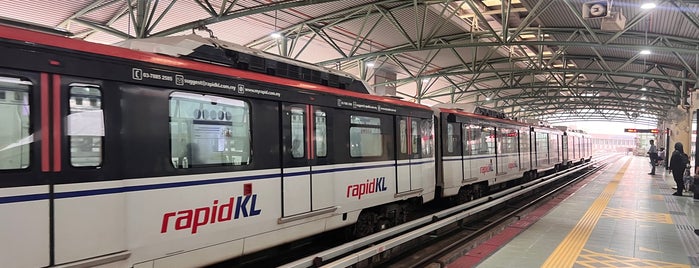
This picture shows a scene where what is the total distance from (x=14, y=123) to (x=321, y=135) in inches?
127

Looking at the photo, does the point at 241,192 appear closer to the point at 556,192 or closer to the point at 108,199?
the point at 108,199

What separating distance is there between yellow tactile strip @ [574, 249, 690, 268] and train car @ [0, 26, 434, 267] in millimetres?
3131

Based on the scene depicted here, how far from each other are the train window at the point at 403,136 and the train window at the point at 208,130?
10.9 feet

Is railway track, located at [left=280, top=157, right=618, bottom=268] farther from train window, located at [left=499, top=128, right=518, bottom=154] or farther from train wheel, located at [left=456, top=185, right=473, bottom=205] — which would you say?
train window, located at [left=499, top=128, right=518, bottom=154]

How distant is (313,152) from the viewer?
17.5 ft

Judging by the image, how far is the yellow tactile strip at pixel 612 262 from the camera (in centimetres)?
563

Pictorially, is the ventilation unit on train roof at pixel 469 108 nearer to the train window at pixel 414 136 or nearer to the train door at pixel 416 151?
the train door at pixel 416 151

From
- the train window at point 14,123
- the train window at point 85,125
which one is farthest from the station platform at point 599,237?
the train window at point 14,123

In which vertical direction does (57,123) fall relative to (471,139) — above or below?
above

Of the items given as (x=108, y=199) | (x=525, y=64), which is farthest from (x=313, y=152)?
(x=525, y=64)

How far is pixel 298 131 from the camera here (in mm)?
5176

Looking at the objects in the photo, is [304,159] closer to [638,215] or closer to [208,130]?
[208,130]

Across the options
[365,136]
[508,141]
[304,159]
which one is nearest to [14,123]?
[304,159]

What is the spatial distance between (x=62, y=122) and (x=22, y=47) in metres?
0.57
